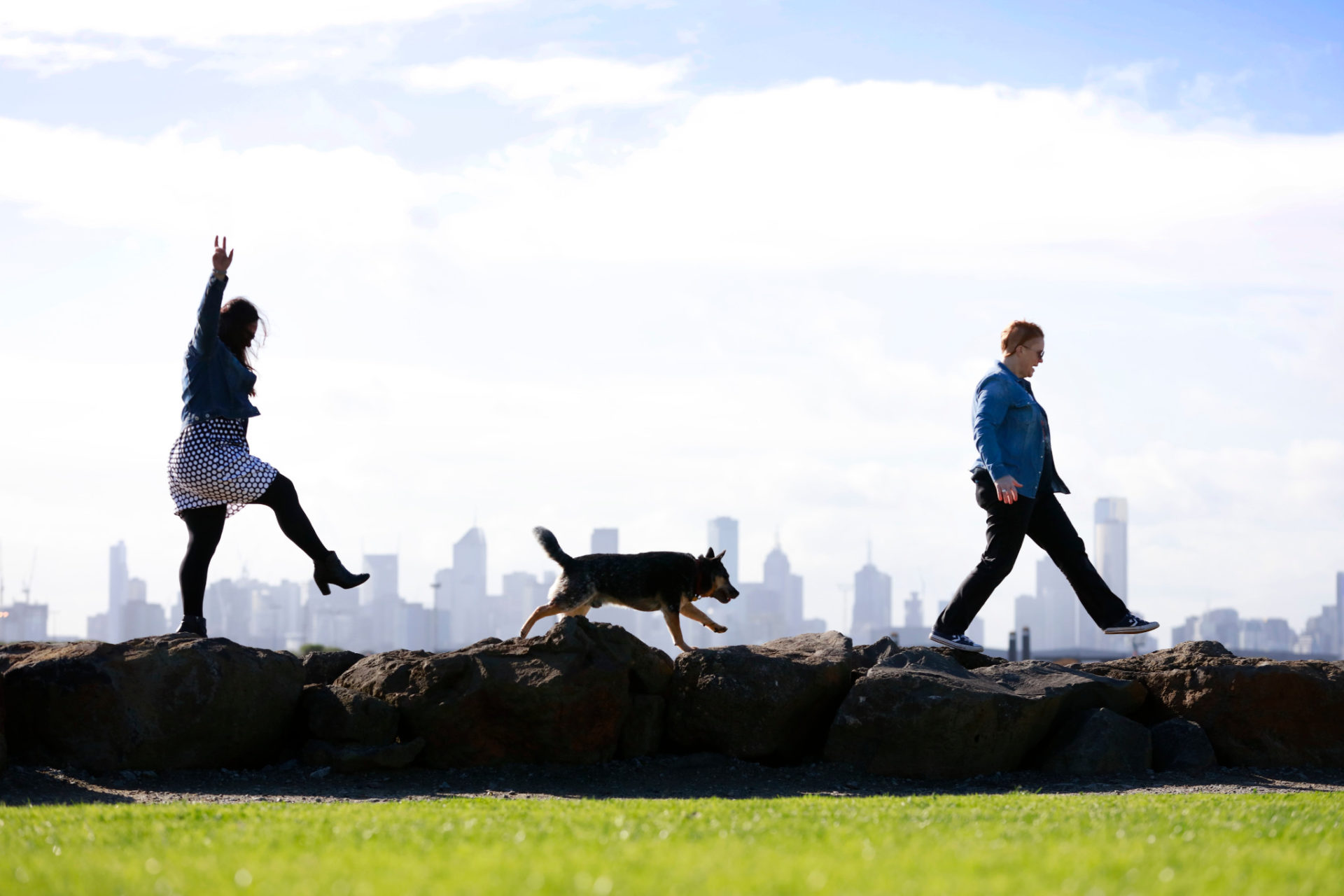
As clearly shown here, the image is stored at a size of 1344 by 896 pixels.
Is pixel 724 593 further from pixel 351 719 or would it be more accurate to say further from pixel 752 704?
pixel 351 719

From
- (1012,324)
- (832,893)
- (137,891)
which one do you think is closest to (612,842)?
(832,893)

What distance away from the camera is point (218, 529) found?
10742 mm

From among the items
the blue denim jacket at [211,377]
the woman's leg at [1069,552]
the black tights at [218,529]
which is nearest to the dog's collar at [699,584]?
the woman's leg at [1069,552]

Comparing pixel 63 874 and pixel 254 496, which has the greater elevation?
pixel 254 496

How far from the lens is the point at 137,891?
16.8 ft

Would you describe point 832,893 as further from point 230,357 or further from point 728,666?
point 230,357

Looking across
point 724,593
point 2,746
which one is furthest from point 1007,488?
point 2,746

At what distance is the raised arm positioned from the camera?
408 inches

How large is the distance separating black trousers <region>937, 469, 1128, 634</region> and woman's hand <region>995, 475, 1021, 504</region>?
1.59 ft

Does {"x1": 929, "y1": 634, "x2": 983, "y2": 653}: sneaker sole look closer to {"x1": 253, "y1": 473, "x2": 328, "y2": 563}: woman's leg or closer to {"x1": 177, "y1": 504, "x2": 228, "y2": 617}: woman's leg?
{"x1": 253, "y1": 473, "x2": 328, "y2": 563}: woman's leg

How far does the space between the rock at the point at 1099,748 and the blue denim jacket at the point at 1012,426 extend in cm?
205

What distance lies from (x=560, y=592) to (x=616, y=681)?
88.8 inches

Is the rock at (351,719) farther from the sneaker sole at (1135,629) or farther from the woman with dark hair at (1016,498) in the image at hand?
the sneaker sole at (1135,629)

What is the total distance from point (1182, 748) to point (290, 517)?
7.81 meters
